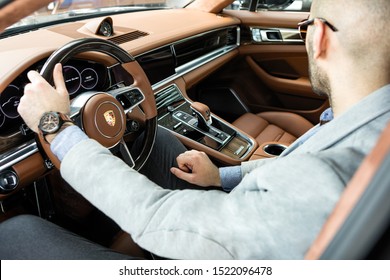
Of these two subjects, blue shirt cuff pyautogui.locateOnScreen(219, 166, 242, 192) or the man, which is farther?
blue shirt cuff pyautogui.locateOnScreen(219, 166, 242, 192)

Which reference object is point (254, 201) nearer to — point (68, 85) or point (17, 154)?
point (17, 154)

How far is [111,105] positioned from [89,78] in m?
0.25

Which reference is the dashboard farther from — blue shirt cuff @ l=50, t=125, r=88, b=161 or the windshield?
blue shirt cuff @ l=50, t=125, r=88, b=161

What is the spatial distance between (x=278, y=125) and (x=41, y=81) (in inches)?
66.7

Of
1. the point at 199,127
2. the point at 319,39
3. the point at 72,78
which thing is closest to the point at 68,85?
the point at 72,78

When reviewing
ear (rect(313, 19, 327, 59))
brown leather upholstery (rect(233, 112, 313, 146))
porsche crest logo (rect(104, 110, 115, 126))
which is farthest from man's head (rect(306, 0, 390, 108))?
brown leather upholstery (rect(233, 112, 313, 146))

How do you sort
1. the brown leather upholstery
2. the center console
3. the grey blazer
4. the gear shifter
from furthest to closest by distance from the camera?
the brown leather upholstery < the gear shifter < the center console < the grey blazer

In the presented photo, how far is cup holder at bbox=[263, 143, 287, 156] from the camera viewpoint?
6.79 ft

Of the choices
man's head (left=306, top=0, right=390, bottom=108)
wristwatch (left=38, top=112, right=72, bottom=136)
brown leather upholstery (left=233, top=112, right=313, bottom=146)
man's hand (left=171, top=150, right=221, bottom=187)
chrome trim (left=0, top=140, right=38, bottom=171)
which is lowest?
brown leather upholstery (left=233, top=112, right=313, bottom=146)

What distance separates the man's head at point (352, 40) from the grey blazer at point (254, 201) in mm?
86

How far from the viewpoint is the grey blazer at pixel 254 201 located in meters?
0.71

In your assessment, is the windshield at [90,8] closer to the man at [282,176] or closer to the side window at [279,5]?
the side window at [279,5]

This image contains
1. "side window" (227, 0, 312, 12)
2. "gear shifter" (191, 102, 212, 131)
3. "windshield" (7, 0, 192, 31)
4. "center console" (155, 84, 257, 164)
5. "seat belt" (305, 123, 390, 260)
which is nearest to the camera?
"seat belt" (305, 123, 390, 260)

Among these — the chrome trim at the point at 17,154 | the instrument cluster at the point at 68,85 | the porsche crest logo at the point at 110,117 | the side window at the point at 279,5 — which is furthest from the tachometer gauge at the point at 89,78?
the side window at the point at 279,5
